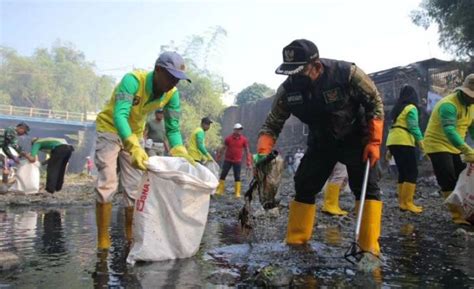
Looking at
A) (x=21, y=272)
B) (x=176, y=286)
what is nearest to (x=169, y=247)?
(x=176, y=286)

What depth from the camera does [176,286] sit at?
2533 millimetres

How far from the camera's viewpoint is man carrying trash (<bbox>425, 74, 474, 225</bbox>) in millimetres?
5180

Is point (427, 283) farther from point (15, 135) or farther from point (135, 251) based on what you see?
point (15, 135)

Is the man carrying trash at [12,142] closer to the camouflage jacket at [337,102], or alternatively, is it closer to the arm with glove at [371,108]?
the camouflage jacket at [337,102]

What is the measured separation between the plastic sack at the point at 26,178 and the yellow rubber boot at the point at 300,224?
725 cm

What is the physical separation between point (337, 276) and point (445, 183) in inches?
134

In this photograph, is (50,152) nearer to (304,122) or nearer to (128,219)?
(128,219)

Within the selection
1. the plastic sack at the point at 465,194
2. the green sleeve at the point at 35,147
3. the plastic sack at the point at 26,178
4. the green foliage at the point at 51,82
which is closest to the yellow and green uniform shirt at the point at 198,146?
the green sleeve at the point at 35,147

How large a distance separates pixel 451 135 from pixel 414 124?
67.9 inches

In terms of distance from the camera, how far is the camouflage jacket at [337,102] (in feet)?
10.9

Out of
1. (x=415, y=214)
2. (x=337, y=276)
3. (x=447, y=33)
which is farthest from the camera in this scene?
(x=447, y=33)

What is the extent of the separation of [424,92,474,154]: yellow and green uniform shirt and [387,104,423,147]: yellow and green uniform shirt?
1085 mm

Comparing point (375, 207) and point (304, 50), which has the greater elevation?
point (304, 50)

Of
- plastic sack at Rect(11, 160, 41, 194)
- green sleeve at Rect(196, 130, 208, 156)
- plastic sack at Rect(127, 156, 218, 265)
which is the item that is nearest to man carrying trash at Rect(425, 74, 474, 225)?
plastic sack at Rect(127, 156, 218, 265)
